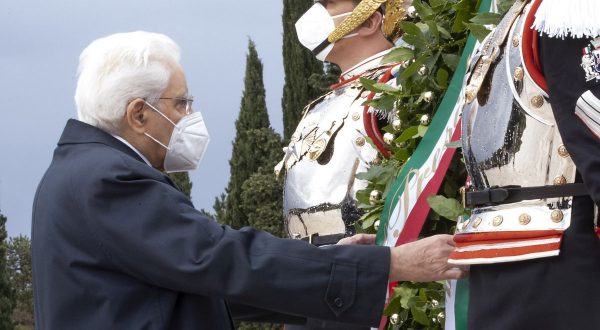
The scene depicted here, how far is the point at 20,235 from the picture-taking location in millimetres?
14688

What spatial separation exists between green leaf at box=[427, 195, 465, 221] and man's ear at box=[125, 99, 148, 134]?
903 millimetres

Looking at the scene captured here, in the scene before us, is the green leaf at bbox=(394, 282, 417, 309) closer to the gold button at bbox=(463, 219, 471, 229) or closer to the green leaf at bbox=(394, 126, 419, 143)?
the green leaf at bbox=(394, 126, 419, 143)

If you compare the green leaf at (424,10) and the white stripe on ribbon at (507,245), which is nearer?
the white stripe on ribbon at (507,245)

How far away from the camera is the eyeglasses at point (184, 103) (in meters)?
3.74

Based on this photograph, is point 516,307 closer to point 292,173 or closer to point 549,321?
point 549,321

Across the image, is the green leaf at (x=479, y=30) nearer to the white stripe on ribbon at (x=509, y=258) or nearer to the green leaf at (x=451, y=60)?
the green leaf at (x=451, y=60)

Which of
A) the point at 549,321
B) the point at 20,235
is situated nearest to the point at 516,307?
the point at 549,321

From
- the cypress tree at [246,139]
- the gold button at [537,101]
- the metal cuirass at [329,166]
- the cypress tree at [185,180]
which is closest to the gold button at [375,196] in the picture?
the metal cuirass at [329,166]

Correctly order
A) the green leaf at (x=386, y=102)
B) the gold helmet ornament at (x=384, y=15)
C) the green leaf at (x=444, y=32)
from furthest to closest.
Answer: the gold helmet ornament at (x=384, y=15) → the green leaf at (x=386, y=102) → the green leaf at (x=444, y=32)

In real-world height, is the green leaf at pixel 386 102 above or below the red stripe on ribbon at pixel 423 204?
above

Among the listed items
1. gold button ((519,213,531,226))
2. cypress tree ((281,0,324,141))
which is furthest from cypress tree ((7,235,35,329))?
gold button ((519,213,531,226))

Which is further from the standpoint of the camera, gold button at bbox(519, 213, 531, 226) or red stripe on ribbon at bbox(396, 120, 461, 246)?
red stripe on ribbon at bbox(396, 120, 461, 246)

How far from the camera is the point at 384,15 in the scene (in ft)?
18.0

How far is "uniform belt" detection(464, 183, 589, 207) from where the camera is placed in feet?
9.71
